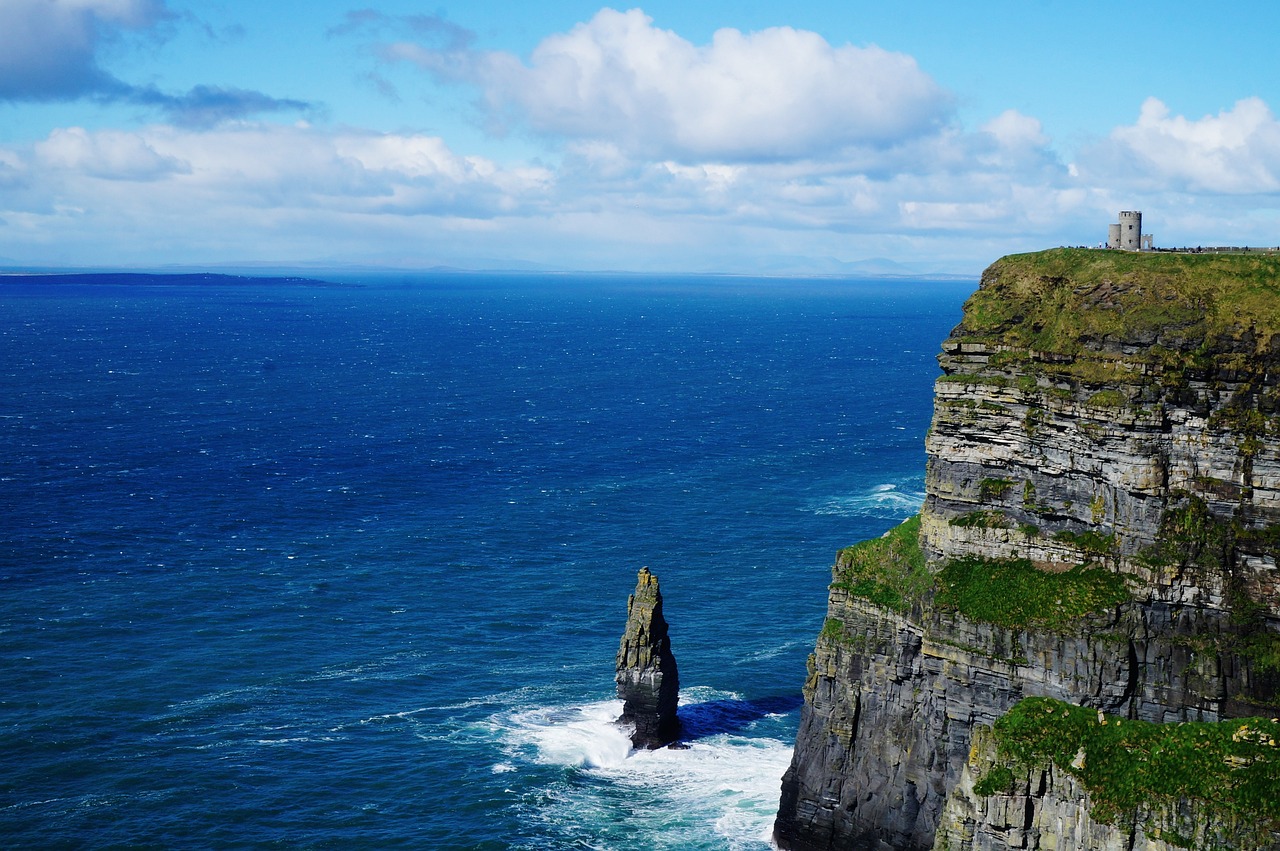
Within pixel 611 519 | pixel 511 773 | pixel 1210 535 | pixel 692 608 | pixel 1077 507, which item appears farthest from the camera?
pixel 611 519

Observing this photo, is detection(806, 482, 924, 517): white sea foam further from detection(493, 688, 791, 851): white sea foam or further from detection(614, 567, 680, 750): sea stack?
detection(614, 567, 680, 750): sea stack

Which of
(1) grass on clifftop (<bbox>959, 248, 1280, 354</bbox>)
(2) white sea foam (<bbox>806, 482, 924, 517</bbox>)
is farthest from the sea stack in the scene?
(2) white sea foam (<bbox>806, 482, 924, 517</bbox>)

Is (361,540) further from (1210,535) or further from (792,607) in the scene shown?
(1210,535)

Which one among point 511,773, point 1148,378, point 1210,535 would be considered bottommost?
point 511,773

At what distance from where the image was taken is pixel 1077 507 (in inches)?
2085

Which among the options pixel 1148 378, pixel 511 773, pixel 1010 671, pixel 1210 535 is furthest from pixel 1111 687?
pixel 511 773

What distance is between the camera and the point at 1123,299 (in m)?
54.6

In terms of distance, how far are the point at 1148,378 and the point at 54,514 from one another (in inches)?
4111

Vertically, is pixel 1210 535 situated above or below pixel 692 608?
above

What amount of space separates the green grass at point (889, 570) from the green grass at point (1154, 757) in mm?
13622

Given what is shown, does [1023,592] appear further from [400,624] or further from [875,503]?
[875,503]

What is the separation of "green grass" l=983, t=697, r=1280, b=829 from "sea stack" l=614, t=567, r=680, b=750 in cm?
3368

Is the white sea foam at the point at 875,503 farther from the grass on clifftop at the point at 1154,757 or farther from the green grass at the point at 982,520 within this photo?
the grass on clifftop at the point at 1154,757

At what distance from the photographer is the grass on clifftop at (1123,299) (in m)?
51.7
